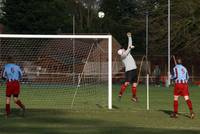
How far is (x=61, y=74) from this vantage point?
36438mm

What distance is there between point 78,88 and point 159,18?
31064 mm

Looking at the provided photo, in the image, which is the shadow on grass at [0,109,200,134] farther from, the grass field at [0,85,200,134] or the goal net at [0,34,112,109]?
the goal net at [0,34,112,109]

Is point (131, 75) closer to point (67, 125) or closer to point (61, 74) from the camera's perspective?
point (67, 125)

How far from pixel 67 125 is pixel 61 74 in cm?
2033

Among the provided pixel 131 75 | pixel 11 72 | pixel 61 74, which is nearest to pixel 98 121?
pixel 11 72

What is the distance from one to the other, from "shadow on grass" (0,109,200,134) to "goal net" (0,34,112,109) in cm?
374

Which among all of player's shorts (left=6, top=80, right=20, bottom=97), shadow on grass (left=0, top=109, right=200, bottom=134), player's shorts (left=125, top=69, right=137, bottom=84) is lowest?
shadow on grass (left=0, top=109, right=200, bottom=134)

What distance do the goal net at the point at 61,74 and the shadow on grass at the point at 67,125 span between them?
3.74 m

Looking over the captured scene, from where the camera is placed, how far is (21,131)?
1463 cm

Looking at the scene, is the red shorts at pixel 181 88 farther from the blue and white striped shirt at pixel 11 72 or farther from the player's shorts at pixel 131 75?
the player's shorts at pixel 131 75

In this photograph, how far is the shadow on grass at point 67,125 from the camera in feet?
48.2

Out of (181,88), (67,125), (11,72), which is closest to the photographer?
(67,125)

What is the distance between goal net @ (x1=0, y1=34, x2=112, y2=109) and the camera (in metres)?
→ 26.0

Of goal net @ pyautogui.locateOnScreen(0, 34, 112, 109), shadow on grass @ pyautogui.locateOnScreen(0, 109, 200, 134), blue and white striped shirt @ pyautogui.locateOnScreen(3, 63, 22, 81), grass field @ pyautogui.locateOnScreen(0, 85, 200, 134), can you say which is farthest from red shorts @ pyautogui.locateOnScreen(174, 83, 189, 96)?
blue and white striped shirt @ pyautogui.locateOnScreen(3, 63, 22, 81)
